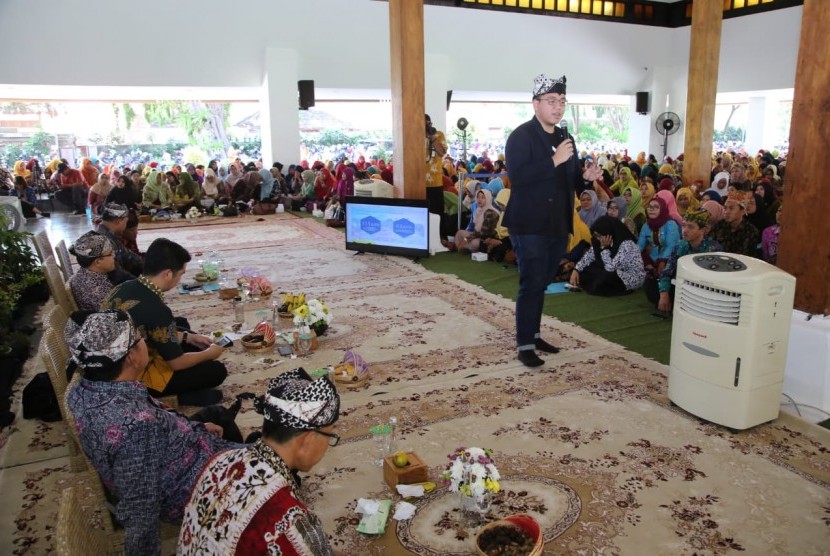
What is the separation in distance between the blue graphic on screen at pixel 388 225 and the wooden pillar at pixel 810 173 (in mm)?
4323

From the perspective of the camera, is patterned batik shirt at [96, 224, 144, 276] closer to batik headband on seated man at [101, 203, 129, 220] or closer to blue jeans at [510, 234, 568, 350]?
batik headband on seated man at [101, 203, 129, 220]

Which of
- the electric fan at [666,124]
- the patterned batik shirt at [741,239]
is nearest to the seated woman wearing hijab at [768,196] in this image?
the patterned batik shirt at [741,239]

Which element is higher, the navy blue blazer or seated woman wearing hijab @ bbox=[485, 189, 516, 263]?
the navy blue blazer

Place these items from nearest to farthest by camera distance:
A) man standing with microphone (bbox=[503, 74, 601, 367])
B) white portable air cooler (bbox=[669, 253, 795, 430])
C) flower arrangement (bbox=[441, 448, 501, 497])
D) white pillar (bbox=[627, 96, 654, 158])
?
flower arrangement (bbox=[441, 448, 501, 497]), white portable air cooler (bbox=[669, 253, 795, 430]), man standing with microphone (bbox=[503, 74, 601, 367]), white pillar (bbox=[627, 96, 654, 158])

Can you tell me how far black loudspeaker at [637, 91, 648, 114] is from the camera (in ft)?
56.9

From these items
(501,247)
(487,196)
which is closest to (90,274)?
(501,247)

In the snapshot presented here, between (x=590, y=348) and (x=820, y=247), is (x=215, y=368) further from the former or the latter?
(x=820, y=247)

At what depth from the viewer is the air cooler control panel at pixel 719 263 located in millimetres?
3189

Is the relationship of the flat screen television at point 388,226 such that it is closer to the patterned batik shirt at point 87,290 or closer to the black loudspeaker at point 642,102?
the patterned batik shirt at point 87,290

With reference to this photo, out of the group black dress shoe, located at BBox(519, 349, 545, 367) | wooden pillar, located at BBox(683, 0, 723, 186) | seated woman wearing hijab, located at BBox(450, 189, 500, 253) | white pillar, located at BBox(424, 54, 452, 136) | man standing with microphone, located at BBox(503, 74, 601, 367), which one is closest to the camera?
man standing with microphone, located at BBox(503, 74, 601, 367)

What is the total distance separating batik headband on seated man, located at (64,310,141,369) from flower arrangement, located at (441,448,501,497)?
1262mm

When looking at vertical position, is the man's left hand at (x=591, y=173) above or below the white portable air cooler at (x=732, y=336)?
above

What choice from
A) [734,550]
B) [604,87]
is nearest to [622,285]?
[734,550]

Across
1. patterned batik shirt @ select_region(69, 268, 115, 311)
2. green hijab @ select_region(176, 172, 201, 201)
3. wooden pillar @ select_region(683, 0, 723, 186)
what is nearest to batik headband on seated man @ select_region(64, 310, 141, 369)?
patterned batik shirt @ select_region(69, 268, 115, 311)
